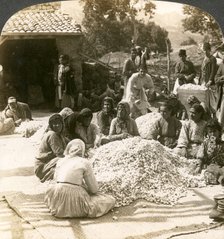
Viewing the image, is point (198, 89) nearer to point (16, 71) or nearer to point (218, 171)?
point (218, 171)

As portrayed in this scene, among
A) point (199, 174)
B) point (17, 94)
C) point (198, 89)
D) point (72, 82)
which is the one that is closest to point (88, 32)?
point (72, 82)

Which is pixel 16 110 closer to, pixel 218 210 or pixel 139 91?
pixel 139 91

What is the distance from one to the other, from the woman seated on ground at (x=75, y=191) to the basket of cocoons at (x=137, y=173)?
6 cm

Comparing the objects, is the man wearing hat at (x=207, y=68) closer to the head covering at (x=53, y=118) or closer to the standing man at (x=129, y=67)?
the standing man at (x=129, y=67)

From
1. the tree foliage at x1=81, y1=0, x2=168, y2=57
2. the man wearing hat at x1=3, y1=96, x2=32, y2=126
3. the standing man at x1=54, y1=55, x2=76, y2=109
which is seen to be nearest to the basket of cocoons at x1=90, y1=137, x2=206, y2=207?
the standing man at x1=54, y1=55, x2=76, y2=109

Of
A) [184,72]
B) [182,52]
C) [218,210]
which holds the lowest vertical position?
[218,210]

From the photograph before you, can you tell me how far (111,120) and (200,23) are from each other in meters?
0.80

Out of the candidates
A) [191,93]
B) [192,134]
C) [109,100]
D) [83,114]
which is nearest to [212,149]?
[192,134]

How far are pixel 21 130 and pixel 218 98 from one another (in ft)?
4.04

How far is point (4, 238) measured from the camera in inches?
115

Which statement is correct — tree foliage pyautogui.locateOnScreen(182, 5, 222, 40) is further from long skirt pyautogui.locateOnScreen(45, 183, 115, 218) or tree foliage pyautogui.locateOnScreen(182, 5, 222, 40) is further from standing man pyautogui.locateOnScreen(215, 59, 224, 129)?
long skirt pyautogui.locateOnScreen(45, 183, 115, 218)

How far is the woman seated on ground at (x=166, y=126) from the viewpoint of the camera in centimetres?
318

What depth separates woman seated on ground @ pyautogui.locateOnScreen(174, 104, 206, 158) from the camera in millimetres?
3209

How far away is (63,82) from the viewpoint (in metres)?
3.06
